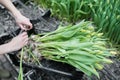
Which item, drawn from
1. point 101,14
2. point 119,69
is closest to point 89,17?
point 101,14

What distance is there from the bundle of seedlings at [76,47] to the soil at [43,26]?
167 mm

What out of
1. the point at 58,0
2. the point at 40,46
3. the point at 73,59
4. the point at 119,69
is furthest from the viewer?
the point at 58,0

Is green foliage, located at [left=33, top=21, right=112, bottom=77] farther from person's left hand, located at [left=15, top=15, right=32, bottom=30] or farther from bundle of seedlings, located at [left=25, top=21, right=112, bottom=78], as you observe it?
person's left hand, located at [left=15, top=15, right=32, bottom=30]

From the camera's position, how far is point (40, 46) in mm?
2330

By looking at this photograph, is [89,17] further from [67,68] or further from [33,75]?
[33,75]

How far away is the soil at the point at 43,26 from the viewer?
7.95 ft

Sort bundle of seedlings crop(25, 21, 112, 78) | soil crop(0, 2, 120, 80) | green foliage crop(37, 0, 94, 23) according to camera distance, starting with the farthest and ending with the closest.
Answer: green foliage crop(37, 0, 94, 23)
soil crop(0, 2, 120, 80)
bundle of seedlings crop(25, 21, 112, 78)

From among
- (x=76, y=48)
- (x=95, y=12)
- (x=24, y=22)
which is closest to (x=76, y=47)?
(x=76, y=48)

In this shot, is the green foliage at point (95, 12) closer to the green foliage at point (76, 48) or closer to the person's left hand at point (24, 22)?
the green foliage at point (76, 48)

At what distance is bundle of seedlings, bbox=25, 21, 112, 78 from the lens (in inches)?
84.3

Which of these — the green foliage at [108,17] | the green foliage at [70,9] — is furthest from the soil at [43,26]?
the green foliage at [108,17]

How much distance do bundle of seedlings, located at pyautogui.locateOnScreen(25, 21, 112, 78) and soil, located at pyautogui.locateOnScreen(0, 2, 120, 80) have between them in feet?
0.55

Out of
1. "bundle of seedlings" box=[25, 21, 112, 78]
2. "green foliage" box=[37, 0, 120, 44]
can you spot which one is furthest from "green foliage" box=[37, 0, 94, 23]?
"bundle of seedlings" box=[25, 21, 112, 78]

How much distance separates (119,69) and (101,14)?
48 centimetres
